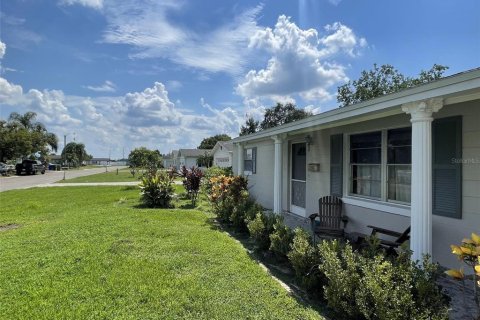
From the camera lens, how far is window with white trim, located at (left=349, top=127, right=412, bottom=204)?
5.55 meters

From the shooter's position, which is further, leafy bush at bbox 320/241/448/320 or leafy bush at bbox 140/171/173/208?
leafy bush at bbox 140/171/173/208

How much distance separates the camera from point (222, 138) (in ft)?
259

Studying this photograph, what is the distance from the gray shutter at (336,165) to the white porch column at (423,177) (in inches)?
122

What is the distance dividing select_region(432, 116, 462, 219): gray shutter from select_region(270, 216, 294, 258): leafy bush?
2186mm

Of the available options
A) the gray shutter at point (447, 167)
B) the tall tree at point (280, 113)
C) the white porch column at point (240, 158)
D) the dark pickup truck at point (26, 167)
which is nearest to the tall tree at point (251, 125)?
the tall tree at point (280, 113)

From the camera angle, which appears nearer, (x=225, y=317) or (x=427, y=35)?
(x=225, y=317)

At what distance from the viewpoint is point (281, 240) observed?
199 inches

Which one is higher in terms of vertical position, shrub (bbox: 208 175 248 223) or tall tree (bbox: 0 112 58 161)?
tall tree (bbox: 0 112 58 161)

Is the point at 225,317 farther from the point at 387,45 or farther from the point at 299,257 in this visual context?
the point at 387,45

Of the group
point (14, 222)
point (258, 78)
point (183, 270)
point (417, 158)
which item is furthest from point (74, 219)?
point (258, 78)

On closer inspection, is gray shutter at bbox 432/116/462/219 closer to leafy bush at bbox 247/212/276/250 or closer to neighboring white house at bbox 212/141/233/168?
leafy bush at bbox 247/212/276/250

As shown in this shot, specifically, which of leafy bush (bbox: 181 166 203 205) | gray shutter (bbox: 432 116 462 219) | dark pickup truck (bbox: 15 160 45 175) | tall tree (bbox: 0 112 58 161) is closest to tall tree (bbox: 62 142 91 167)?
tall tree (bbox: 0 112 58 161)

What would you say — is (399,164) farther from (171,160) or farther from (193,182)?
(171,160)

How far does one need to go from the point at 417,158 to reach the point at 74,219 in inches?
334
